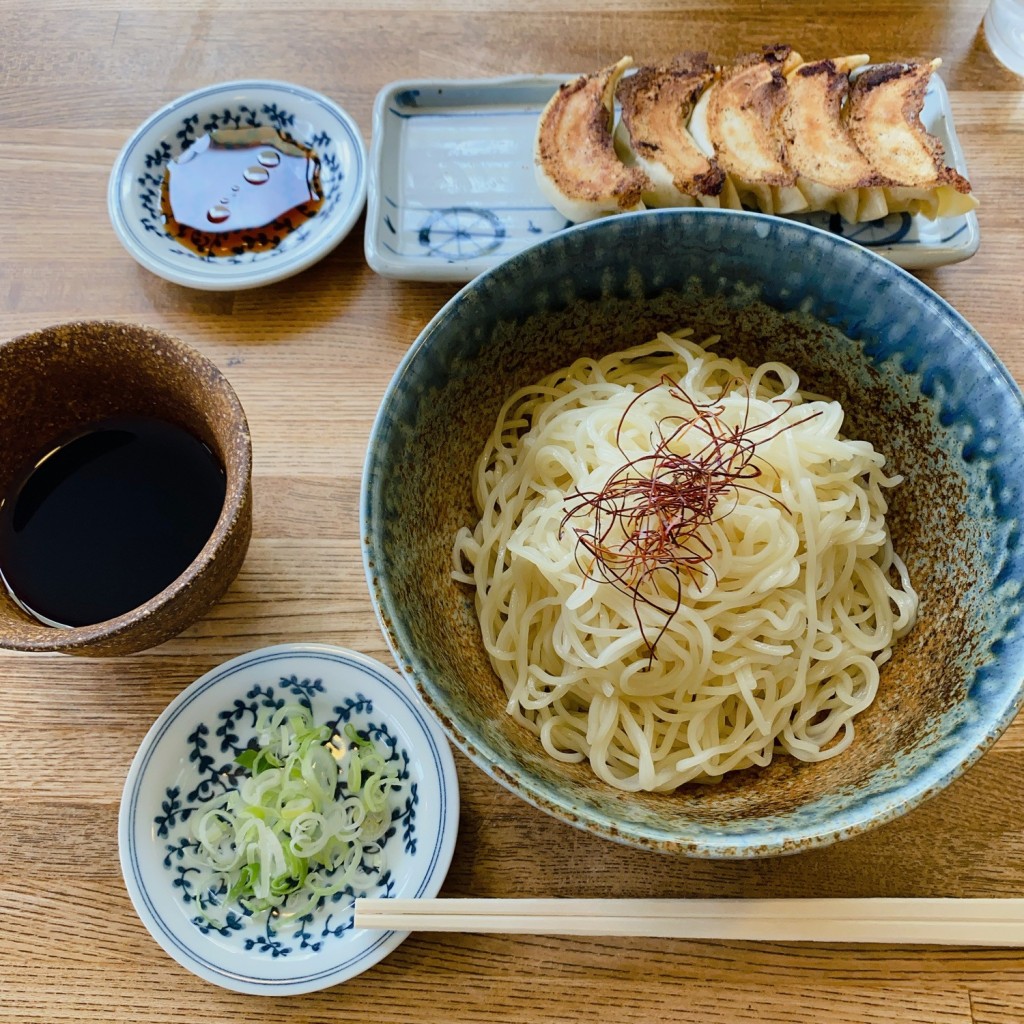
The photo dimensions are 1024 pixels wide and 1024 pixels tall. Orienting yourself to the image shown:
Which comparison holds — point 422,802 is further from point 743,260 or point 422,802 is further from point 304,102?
point 304,102

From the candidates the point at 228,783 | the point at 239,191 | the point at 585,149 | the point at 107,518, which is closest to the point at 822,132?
the point at 585,149

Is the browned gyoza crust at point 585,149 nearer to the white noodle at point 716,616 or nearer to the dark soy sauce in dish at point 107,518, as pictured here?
the white noodle at point 716,616

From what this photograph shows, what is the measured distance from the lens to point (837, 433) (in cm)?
136

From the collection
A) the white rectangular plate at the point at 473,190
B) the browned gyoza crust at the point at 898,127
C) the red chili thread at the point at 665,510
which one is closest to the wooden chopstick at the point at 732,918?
the red chili thread at the point at 665,510

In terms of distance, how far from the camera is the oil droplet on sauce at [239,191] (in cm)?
193

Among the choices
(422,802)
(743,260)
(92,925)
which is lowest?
(92,925)

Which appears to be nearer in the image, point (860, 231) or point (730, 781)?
point (730, 781)

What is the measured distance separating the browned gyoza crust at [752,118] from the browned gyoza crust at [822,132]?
24mm

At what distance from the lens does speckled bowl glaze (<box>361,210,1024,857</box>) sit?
3.45 ft

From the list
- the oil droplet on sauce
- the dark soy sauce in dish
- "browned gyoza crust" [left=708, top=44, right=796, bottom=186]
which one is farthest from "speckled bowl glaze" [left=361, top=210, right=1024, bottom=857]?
the oil droplet on sauce

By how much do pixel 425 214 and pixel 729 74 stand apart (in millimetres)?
772

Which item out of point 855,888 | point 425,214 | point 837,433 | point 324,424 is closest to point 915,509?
point 837,433

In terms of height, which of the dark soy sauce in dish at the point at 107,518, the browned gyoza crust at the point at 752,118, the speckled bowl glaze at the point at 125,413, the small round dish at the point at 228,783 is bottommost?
the small round dish at the point at 228,783

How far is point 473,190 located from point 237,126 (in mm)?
622
